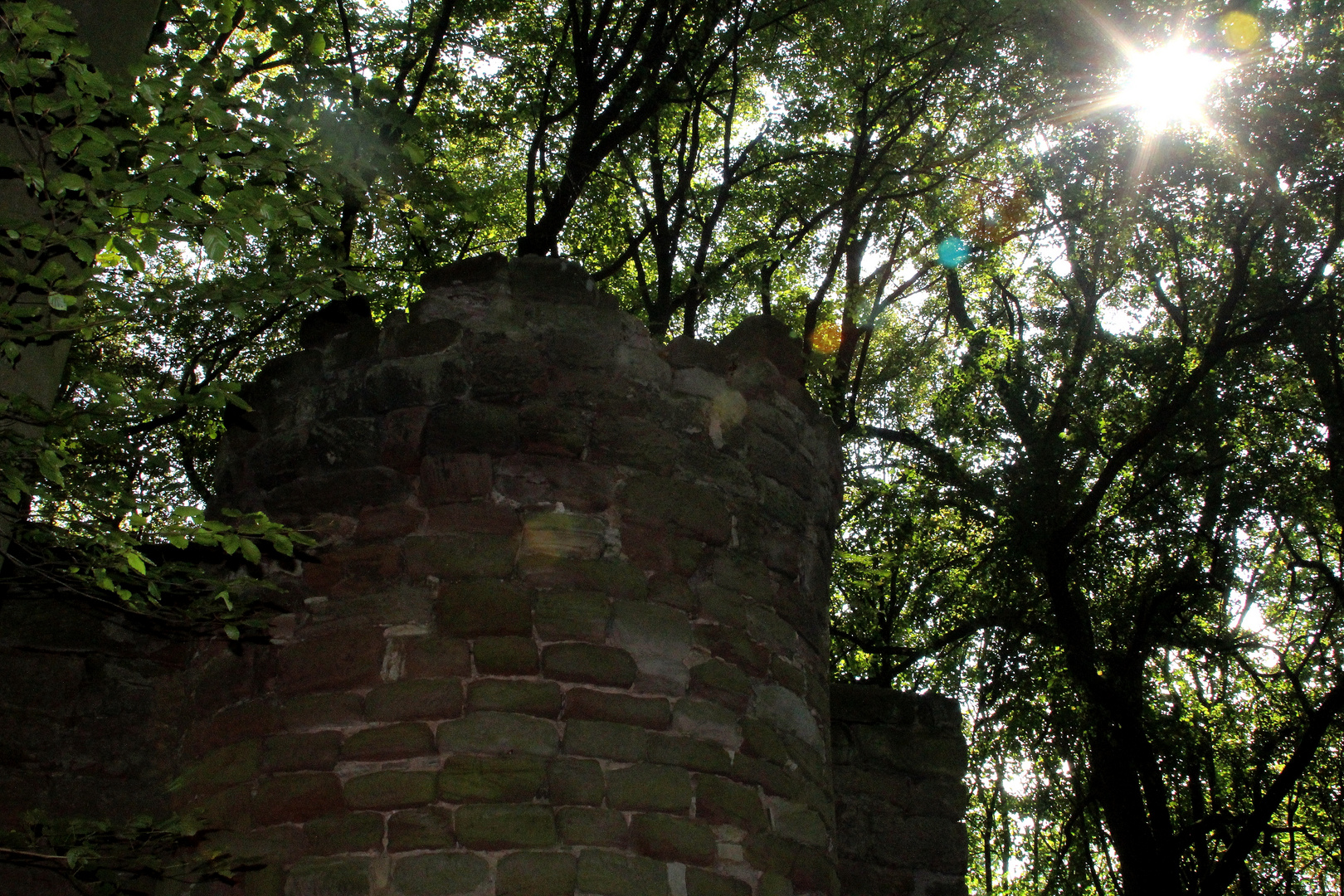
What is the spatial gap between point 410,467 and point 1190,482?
843cm

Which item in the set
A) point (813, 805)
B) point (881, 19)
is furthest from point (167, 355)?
point (813, 805)

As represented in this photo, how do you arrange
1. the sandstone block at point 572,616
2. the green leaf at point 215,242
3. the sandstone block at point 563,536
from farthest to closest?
the sandstone block at point 563,536 < the sandstone block at point 572,616 < the green leaf at point 215,242

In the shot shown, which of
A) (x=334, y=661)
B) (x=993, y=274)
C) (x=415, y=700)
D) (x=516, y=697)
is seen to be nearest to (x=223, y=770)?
(x=334, y=661)

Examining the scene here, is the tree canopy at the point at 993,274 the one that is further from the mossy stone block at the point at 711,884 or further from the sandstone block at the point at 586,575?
the mossy stone block at the point at 711,884

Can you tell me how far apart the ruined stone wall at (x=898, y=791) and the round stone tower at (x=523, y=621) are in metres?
1.31

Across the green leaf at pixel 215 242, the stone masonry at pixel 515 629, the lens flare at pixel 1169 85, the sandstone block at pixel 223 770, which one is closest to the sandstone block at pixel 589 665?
the stone masonry at pixel 515 629

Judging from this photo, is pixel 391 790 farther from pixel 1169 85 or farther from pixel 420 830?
pixel 1169 85

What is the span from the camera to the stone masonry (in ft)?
12.6

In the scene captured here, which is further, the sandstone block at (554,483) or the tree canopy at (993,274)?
the tree canopy at (993,274)

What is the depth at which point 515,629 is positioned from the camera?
4.07m

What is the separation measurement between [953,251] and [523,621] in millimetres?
9421

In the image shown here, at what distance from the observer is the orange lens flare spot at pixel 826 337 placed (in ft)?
39.9

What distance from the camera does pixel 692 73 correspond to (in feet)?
32.6

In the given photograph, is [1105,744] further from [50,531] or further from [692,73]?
[50,531]
